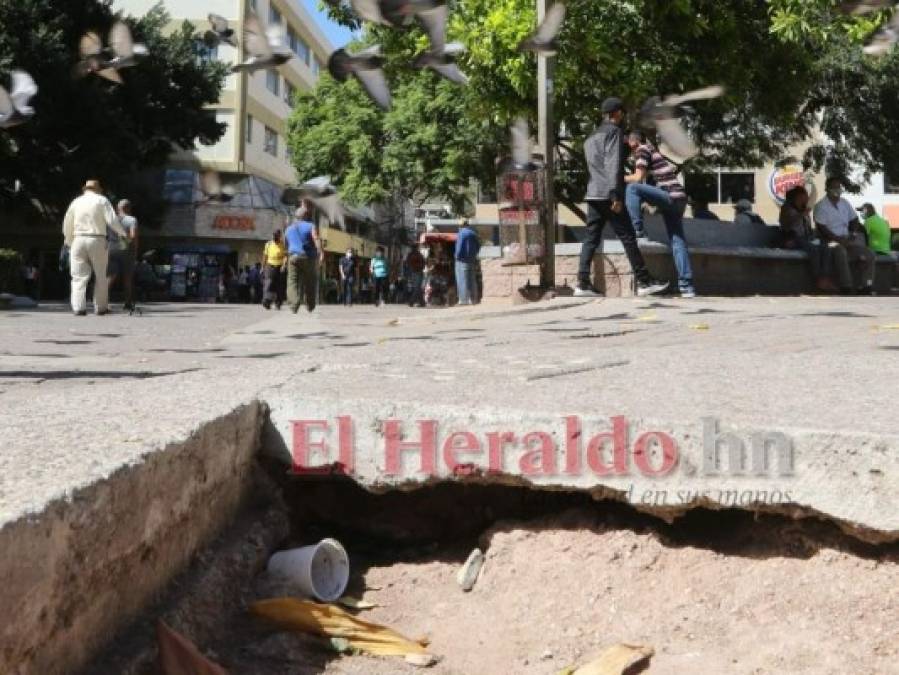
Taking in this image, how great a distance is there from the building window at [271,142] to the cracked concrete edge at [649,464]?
41087mm

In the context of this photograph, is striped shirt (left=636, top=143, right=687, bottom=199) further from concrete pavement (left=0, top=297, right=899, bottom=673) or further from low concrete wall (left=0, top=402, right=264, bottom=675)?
low concrete wall (left=0, top=402, right=264, bottom=675)

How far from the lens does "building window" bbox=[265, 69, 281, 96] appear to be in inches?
1718

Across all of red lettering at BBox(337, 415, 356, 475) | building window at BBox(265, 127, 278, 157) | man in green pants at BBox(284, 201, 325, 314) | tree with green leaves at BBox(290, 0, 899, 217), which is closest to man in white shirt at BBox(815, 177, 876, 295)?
tree with green leaves at BBox(290, 0, 899, 217)

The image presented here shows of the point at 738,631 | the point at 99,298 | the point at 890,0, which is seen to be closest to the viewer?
the point at 738,631

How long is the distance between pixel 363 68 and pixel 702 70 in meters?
9.88

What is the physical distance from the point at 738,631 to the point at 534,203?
9160 millimetres

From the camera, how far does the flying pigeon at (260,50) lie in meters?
7.51

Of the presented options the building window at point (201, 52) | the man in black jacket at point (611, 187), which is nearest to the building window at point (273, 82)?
the building window at point (201, 52)

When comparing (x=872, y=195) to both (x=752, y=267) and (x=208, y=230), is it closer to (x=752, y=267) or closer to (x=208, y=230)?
(x=208, y=230)

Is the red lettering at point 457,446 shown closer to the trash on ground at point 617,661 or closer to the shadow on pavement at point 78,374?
the trash on ground at point 617,661

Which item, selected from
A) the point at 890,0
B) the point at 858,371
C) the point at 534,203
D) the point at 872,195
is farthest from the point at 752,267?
the point at 872,195

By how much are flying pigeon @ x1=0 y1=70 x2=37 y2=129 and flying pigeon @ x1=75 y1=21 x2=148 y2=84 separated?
0.51 metres

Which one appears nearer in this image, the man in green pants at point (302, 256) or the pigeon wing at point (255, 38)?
the pigeon wing at point (255, 38)

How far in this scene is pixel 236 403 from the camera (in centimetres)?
304
